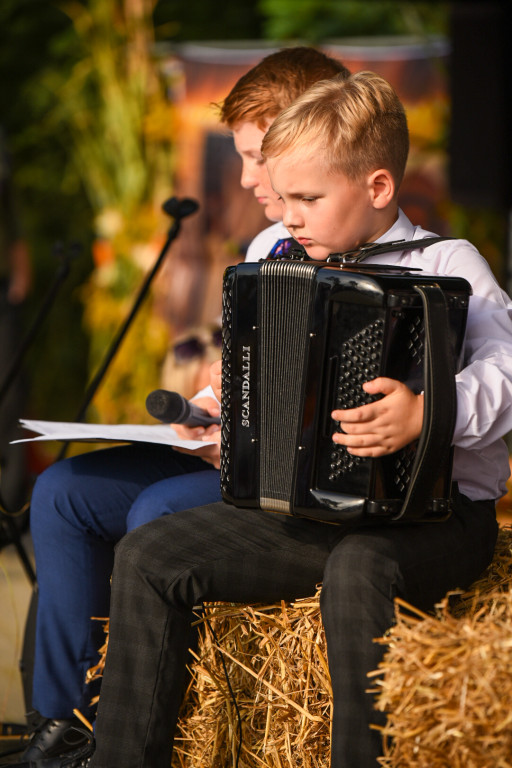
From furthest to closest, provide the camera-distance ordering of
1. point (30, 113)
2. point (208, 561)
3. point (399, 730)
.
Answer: point (30, 113) < point (208, 561) < point (399, 730)

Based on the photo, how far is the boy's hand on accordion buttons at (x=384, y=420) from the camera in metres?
1.57

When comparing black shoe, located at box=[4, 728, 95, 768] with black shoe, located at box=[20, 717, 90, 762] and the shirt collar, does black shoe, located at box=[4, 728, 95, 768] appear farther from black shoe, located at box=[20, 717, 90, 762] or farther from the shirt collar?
the shirt collar

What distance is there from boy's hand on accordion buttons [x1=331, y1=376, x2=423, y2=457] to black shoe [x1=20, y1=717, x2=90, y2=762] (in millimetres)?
907

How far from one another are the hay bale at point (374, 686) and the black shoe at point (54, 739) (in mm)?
239

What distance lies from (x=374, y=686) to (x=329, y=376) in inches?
20.4

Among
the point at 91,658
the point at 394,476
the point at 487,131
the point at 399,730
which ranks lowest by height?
the point at 91,658

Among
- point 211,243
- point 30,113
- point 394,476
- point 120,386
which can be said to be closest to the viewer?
point 394,476

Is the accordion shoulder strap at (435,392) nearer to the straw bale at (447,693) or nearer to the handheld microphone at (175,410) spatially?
the straw bale at (447,693)

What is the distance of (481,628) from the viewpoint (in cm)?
144

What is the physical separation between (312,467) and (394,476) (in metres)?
0.15

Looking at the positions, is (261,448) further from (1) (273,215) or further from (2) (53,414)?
(2) (53,414)

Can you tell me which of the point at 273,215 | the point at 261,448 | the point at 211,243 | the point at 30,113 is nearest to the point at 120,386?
the point at 211,243

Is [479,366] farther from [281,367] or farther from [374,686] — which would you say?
[374,686]

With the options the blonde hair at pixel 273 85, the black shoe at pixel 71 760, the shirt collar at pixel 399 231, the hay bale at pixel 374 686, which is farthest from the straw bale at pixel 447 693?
the blonde hair at pixel 273 85
